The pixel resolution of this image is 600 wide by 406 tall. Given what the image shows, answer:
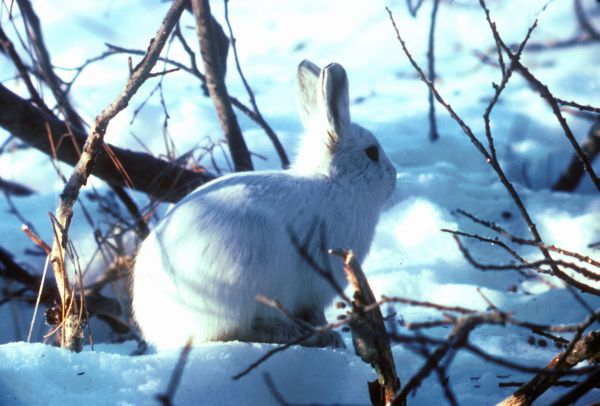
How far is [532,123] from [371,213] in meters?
2.65

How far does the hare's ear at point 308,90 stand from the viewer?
279 cm

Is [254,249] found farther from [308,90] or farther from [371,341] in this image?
[308,90]

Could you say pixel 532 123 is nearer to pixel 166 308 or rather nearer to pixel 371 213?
pixel 371 213

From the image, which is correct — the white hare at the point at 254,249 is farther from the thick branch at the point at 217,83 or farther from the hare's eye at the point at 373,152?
the thick branch at the point at 217,83

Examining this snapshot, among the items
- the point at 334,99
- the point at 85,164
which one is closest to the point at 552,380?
the point at 334,99

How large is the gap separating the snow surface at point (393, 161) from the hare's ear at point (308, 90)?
0.39m

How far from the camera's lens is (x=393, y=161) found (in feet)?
13.4

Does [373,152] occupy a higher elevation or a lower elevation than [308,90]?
lower

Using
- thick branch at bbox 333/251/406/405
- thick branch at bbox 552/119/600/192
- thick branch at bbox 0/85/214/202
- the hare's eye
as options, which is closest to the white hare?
the hare's eye

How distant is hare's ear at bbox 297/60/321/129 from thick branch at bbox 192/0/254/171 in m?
0.73

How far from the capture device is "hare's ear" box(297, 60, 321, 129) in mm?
2791

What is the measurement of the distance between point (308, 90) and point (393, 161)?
1.33 m

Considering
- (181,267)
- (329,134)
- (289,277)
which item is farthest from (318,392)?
(329,134)

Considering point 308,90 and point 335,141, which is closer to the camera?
point 335,141
